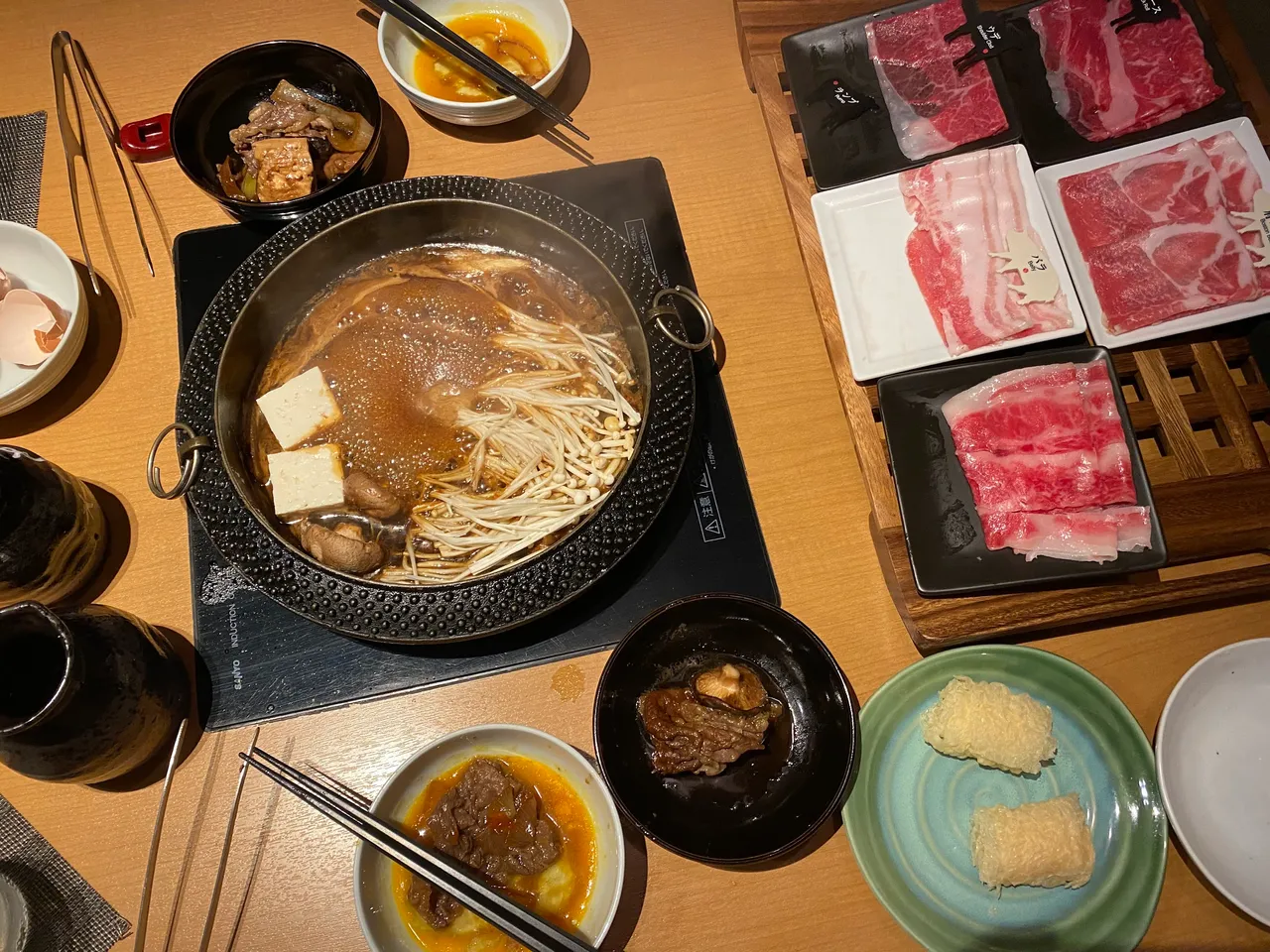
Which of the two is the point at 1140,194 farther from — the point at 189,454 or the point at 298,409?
the point at 189,454

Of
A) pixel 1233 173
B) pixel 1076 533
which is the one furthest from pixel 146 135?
pixel 1233 173

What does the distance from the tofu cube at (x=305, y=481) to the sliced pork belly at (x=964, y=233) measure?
63.3 inches

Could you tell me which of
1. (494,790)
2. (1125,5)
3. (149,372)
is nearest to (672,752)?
(494,790)

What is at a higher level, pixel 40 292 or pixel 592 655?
pixel 40 292

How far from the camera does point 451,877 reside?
4.82 ft

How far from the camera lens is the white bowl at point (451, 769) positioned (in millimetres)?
1461

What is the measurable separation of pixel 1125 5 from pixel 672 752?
257cm

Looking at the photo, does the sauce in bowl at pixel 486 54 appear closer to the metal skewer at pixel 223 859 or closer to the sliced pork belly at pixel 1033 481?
the sliced pork belly at pixel 1033 481

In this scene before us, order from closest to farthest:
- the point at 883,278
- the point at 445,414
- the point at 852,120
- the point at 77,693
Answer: the point at 77,693 < the point at 445,414 < the point at 883,278 < the point at 852,120

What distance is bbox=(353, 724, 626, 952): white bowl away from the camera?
57.5 inches

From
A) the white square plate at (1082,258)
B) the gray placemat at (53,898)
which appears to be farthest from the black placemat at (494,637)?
the white square plate at (1082,258)

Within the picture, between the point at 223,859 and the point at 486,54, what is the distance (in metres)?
2.25

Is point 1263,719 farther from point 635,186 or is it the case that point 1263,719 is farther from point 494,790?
point 635,186

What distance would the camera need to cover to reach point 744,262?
86.6 inches
